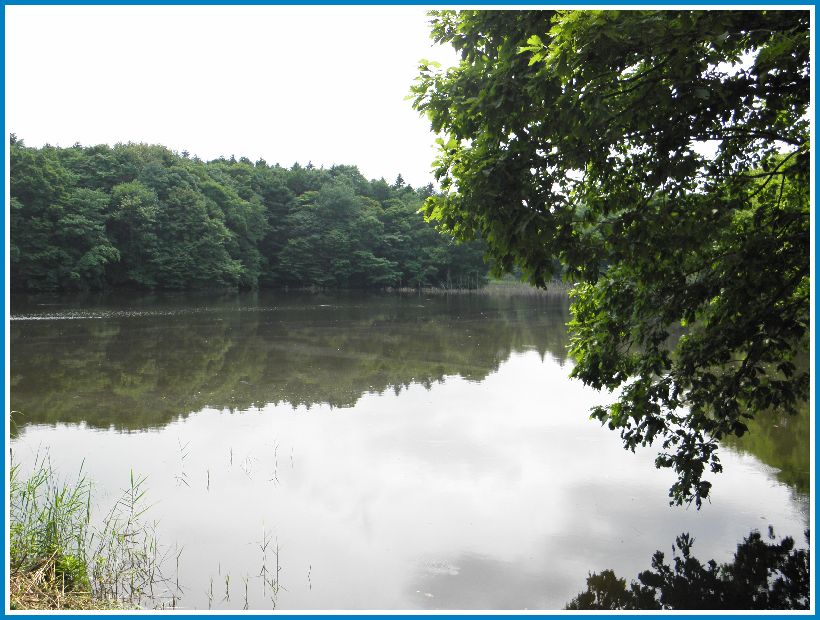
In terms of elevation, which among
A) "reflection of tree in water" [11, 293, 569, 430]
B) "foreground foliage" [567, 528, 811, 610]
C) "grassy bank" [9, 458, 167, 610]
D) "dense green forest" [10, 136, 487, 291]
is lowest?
"foreground foliage" [567, 528, 811, 610]

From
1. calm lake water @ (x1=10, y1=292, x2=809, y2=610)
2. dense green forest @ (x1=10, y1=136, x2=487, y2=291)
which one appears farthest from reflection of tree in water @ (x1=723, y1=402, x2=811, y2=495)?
dense green forest @ (x1=10, y1=136, x2=487, y2=291)

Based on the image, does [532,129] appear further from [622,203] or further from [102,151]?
[102,151]

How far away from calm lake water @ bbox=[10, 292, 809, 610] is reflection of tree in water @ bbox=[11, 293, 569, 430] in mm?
130

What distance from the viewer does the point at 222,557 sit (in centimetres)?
725

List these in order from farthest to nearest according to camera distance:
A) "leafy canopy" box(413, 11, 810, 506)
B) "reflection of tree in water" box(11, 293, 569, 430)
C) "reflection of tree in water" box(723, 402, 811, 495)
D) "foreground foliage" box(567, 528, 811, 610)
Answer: "reflection of tree in water" box(11, 293, 569, 430)
"reflection of tree in water" box(723, 402, 811, 495)
"foreground foliage" box(567, 528, 811, 610)
"leafy canopy" box(413, 11, 810, 506)

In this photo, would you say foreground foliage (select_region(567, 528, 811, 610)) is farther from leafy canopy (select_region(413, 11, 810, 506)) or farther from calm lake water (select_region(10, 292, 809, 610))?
leafy canopy (select_region(413, 11, 810, 506))

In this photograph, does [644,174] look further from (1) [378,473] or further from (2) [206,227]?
(2) [206,227]

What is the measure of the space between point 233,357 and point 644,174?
53.2 ft

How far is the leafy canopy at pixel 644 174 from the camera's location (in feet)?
15.8

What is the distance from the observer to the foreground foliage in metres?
6.25

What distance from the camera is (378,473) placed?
10.1 m

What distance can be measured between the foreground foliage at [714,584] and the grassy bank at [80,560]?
4159 mm

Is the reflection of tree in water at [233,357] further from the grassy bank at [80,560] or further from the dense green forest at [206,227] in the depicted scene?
the dense green forest at [206,227]

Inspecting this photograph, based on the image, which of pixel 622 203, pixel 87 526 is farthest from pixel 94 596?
pixel 622 203
